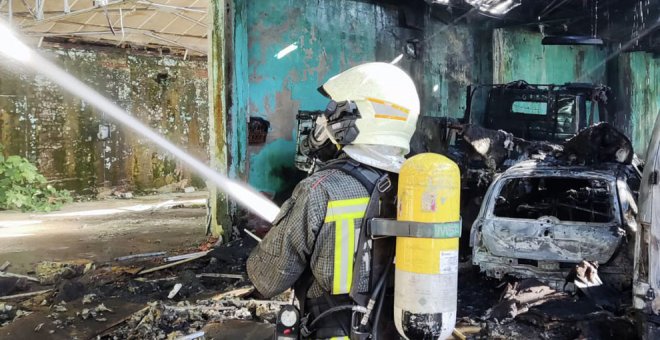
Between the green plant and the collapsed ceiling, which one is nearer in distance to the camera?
the collapsed ceiling

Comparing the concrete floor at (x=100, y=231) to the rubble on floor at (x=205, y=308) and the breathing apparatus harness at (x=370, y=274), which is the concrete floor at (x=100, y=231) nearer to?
the rubble on floor at (x=205, y=308)

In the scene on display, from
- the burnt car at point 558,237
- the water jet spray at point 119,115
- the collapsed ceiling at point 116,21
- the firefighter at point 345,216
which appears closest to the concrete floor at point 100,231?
the water jet spray at point 119,115

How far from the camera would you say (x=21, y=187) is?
12.1m

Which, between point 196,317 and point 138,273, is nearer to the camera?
point 196,317

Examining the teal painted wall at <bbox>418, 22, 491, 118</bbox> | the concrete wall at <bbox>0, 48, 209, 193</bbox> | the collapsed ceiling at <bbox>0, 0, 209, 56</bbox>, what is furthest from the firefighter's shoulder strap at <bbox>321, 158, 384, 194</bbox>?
the concrete wall at <bbox>0, 48, 209, 193</bbox>

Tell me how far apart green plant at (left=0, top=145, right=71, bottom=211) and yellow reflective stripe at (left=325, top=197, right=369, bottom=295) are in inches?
460

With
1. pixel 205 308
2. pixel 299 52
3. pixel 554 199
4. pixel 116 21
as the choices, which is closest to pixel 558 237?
pixel 554 199

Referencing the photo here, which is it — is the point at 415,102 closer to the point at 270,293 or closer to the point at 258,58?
the point at 270,293

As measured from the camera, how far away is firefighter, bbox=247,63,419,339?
2008mm

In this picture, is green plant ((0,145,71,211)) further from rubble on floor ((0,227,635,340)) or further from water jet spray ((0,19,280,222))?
rubble on floor ((0,227,635,340))

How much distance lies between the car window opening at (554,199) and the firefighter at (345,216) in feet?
13.6

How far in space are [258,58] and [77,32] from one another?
6.27 metres

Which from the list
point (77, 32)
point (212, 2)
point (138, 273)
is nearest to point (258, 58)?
point (212, 2)

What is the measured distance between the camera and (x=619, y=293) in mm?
4516
